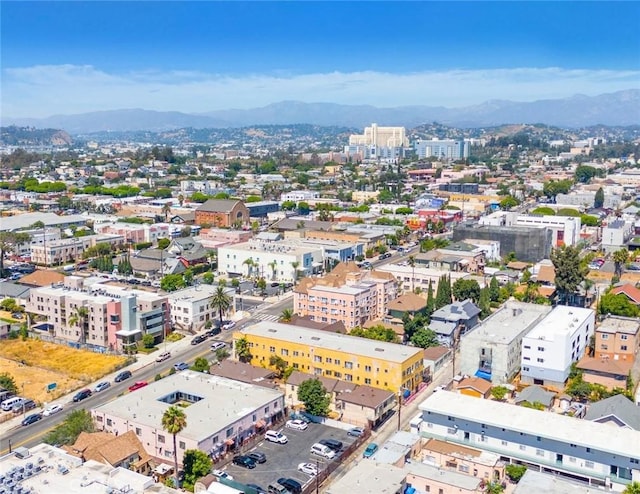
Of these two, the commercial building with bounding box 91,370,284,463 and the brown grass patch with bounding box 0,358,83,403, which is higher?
the commercial building with bounding box 91,370,284,463

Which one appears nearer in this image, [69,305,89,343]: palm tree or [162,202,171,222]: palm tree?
[69,305,89,343]: palm tree

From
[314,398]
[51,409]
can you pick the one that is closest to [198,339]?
[51,409]

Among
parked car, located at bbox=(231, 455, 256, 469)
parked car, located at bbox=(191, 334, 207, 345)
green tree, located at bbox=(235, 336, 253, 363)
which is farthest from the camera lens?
parked car, located at bbox=(191, 334, 207, 345)

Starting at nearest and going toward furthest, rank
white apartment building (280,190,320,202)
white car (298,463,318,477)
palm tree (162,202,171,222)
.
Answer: white car (298,463,318,477) < palm tree (162,202,171,222) < white apartment building (280,190,320,202)

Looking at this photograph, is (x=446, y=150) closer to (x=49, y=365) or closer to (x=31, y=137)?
(x=49, y=365)

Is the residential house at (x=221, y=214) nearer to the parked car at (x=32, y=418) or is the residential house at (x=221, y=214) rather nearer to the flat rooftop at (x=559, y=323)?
the flat rooftop at (x=559, y=323)

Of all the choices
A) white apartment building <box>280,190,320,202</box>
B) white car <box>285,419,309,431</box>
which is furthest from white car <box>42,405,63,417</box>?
white apartment building <box>280,190,320,202</box>

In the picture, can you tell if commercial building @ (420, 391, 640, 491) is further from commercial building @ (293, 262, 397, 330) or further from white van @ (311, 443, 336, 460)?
commercial building @ (293, 262, 397, 330)

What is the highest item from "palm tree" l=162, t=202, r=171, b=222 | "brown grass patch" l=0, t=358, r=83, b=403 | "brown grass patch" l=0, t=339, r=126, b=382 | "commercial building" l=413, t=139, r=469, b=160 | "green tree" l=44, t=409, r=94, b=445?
"commercial building" l=413, t=139, r=469, b=160
